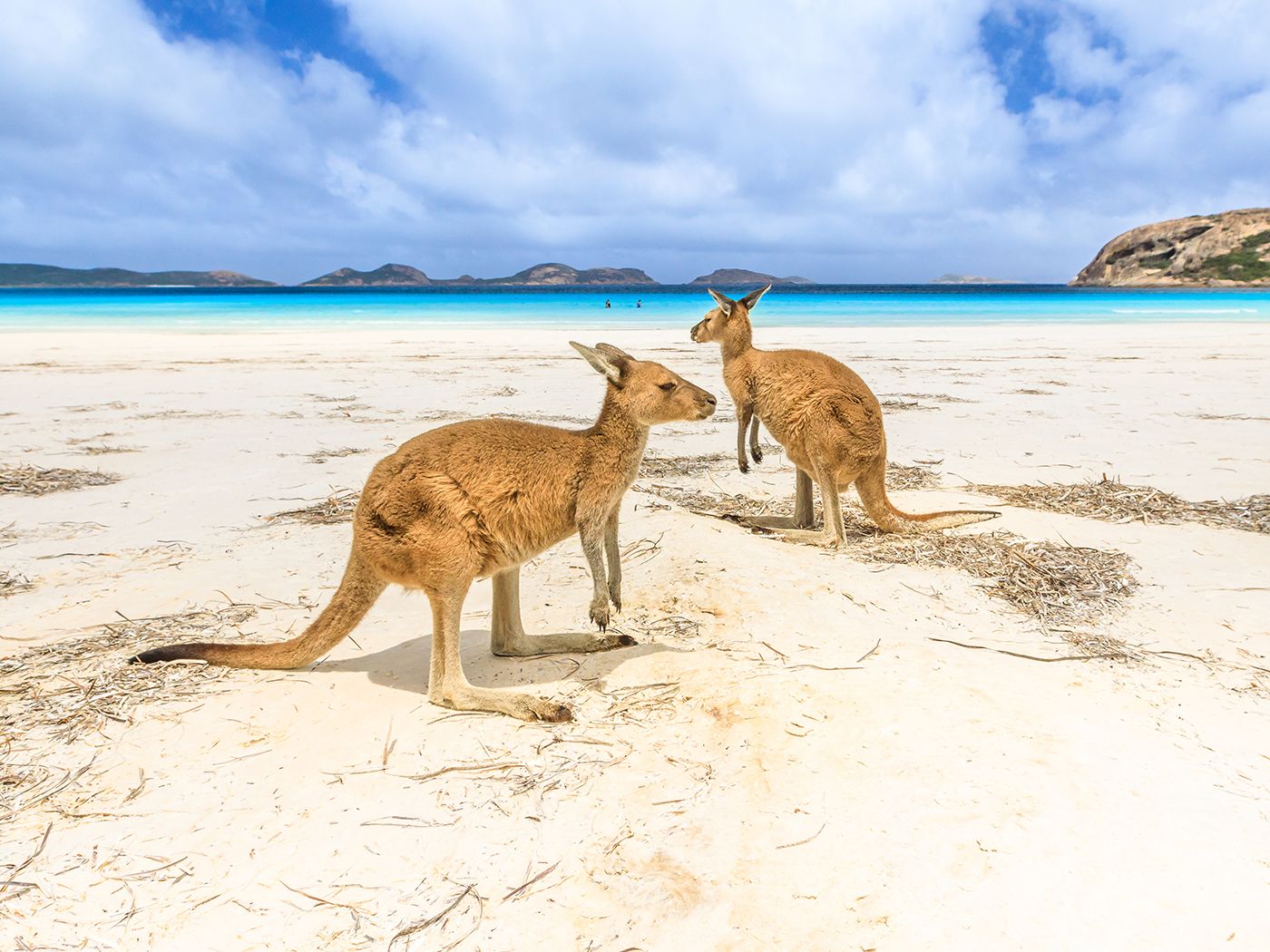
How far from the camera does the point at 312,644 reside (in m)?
3.18

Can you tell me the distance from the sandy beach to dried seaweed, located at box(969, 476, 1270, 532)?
14 centimetres

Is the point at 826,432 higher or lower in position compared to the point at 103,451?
higher

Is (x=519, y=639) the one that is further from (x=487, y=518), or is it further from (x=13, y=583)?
(x=13, y=583)

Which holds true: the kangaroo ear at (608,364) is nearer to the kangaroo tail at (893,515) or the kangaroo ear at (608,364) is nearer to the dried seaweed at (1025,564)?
the dried seaweed at (1025,564)

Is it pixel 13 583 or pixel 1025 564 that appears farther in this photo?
pixel 1025 564

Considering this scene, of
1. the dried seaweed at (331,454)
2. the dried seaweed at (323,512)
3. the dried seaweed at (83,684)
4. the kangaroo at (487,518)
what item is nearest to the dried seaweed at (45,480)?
the dried seaweed at (331,454)

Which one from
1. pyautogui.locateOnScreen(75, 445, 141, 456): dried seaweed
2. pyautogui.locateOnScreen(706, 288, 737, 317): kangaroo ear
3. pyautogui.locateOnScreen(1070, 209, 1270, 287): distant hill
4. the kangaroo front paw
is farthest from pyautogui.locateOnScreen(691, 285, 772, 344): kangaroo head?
pyautogui.locateOnScreen(1070, 209, 1270, 287): distant hill

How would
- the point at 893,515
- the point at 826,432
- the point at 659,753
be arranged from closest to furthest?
the point at 659,753
the point at 826,432
the point at 893,515

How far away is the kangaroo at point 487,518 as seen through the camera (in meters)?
2.93

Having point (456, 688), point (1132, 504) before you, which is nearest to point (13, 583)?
→ point (456, 688)

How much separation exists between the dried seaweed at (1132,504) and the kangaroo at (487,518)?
3.55 m

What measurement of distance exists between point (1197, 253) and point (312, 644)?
83.2m

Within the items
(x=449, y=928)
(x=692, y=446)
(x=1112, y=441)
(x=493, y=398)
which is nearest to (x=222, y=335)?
(x=493, y=398)

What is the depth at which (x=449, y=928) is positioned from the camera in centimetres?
201
